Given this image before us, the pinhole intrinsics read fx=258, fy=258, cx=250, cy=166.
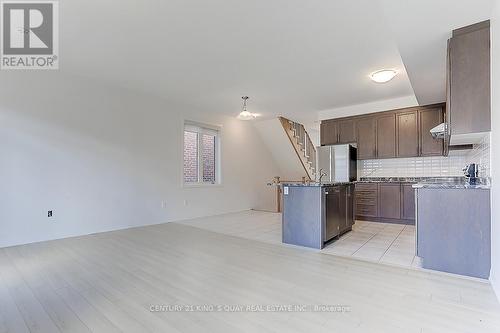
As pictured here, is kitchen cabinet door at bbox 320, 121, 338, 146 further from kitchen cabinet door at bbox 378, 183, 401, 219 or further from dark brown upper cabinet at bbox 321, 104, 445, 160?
kitchen cabinet door at bbox 378, 183, 401, 219

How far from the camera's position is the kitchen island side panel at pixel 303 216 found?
3.62 m

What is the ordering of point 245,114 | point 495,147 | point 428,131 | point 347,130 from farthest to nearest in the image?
point 347,130 → point 428,131 → point 245,114 → point 495,147

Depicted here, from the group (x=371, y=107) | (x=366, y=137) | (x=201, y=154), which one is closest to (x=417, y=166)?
(x=366, y=137)

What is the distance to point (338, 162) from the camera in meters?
5.85

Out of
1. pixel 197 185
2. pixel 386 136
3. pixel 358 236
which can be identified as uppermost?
pixel 386 136

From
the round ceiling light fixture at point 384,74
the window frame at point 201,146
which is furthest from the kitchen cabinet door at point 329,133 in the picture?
the window frame at point 201,146

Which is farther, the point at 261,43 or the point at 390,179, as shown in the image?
the point at 390,179

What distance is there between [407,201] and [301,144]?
3.85 metres

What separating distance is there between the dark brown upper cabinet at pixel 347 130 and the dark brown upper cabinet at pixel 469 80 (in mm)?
3378

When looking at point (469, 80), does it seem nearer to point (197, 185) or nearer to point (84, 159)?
point (197, 185)

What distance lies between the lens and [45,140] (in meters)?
4.14

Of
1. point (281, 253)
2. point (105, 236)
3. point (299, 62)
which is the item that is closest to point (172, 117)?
point (105, 236)

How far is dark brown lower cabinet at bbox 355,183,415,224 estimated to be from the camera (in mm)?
5215

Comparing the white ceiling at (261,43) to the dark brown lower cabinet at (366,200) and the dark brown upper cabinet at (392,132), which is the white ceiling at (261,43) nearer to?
the dark brown upper cabinet at (392,132)
